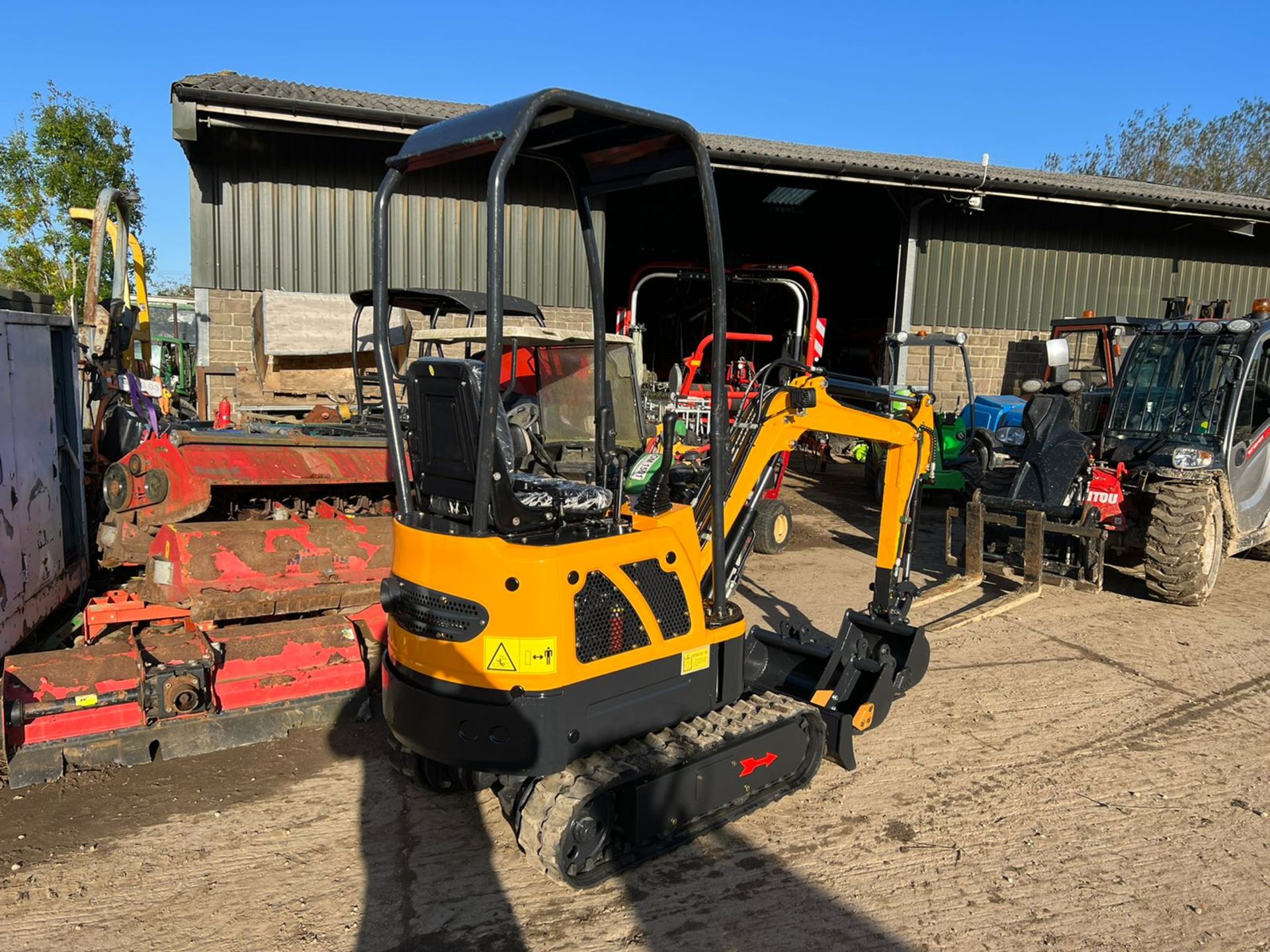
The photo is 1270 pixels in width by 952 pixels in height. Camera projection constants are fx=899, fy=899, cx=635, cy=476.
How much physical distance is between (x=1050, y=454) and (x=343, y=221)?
8308 millimetres

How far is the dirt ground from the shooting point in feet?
10.3

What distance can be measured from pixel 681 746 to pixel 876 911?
2.96 feet

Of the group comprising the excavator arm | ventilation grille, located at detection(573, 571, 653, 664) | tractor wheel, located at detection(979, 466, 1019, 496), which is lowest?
tractor wheel, located at detection(979, 466, 1019, 496)

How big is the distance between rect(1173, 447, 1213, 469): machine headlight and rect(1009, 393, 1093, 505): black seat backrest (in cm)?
65

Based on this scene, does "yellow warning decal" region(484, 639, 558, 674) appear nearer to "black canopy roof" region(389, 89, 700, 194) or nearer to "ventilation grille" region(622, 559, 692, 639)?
"ventilation grille" region(622, 559, 692, 639)

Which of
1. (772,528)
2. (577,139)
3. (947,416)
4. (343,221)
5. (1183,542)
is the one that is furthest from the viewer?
(947,416)

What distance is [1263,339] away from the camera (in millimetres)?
7559

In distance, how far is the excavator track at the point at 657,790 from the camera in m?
3.19

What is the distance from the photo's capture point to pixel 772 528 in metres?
8.98

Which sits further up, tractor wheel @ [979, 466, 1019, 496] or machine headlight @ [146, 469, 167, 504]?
machine headlight @ [146, 469, 167, 504]

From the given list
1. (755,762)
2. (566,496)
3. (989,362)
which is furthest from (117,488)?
(989,362)

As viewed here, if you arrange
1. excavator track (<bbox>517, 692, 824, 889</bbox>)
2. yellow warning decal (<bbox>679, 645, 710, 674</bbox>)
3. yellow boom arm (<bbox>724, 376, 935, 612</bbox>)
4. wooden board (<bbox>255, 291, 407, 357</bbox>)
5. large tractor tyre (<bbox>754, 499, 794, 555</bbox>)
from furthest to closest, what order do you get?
1. wooden board (<bbox>255, 291, 407, 357</bbox>)
2. large tractor tyre (<bbox>754, 499, 794, 555</bbox>)
3. yellow boom arm (<bbox>724, 376, 935, 612</bbox>)
4. yellow warning decal (<bbox>679, 645, 710, 674</bbox>)
5. excavator track (<bbox>517, 692, 824, 889</bbox>)

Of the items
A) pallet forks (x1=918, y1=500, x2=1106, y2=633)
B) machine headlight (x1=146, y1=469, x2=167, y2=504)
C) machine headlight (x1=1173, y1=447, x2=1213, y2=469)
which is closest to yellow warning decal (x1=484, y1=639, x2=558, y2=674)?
machine headlight (x1=146, y1=469, x2=167, y2=504)

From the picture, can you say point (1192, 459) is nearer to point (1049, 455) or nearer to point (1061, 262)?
point (1049, 455)
